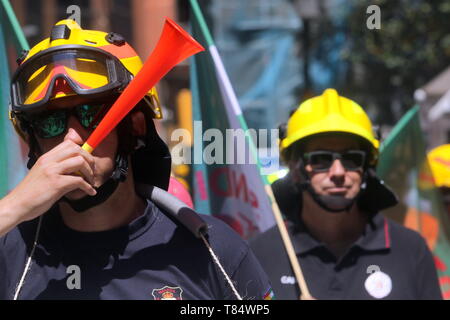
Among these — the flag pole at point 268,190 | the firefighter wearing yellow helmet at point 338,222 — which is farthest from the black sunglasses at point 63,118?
the firefighter wearing yellow helmet at point 338,222

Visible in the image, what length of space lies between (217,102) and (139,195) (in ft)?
6.68

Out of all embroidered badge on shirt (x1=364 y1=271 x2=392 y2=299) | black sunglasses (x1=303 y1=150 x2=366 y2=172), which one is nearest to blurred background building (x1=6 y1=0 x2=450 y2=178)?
black sunglasses (x1=303 y1=150 x2=366 y2=172)

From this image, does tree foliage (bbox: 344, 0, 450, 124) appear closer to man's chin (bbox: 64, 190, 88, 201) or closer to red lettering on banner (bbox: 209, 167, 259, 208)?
red lettering on banner (bbox: 209, 167, 259, 208)

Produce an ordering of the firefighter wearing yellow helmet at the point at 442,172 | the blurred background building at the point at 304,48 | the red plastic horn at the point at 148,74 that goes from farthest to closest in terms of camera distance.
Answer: the blurred background building at the point at 304,48 < the firefighter wearing yellow helmet at the point at 442,172 < the red plastic horn at the point at 148,74

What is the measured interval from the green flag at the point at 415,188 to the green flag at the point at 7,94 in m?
2.49

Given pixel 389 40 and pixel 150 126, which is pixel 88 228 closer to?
pixel 150 126

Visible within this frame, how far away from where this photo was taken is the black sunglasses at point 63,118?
9.27 feet

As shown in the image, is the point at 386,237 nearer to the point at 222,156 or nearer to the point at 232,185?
the point at 232,185

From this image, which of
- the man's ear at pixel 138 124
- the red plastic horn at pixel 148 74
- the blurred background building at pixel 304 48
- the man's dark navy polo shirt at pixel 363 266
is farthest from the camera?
the blurred background building at pixel 304 48

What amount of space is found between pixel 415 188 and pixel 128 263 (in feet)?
12.1

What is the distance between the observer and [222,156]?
5086 millimetres

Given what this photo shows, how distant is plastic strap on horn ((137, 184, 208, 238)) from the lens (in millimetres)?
2807

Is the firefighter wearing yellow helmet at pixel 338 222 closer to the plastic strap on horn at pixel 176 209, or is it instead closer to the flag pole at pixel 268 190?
the flag pole at pixel 268 190

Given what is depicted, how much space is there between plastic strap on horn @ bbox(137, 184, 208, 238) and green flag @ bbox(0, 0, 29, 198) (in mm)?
A: 1722
